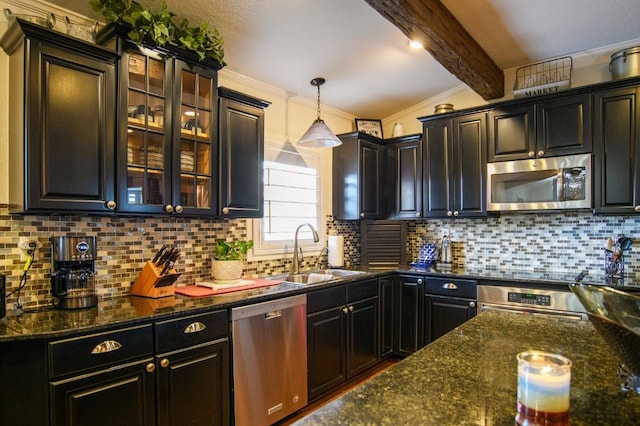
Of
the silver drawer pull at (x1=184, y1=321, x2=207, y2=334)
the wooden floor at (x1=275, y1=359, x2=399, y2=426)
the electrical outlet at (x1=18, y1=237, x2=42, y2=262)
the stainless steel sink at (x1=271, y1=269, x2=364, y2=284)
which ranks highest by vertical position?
the electrical outlet at (x1=18, y1=237, x2=42, y2=262)

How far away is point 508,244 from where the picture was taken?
3645 mm

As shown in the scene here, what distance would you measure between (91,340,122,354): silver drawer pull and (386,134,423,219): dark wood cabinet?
298 centimetres

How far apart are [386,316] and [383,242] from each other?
0.88 m

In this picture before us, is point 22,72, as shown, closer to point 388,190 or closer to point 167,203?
point 167,203

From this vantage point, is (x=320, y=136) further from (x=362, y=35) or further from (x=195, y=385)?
(x=195, y=385)

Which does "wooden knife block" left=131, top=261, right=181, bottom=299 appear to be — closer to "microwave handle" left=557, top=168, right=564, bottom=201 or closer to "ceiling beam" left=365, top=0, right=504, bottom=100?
"ceiling beam" left=365, top=0, right=504, bottom=100

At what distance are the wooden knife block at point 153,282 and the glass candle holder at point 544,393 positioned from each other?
1.96 meters

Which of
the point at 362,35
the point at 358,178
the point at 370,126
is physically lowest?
the point at 358,178

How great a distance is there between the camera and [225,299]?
220 centimetres

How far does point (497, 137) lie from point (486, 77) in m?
0.53

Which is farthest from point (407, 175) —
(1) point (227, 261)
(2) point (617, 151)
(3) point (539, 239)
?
(1) point (227, 261)

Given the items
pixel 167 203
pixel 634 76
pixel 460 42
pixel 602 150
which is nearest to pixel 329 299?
pixel 167 203

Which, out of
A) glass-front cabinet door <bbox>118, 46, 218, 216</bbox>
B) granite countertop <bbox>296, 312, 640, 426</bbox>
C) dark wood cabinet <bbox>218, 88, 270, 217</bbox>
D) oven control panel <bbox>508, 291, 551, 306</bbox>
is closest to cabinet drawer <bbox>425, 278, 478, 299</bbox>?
oven control panel <bbox>508, 291, 551, 306</bbox>

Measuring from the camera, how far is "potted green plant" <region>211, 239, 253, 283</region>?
2607 millimetres
